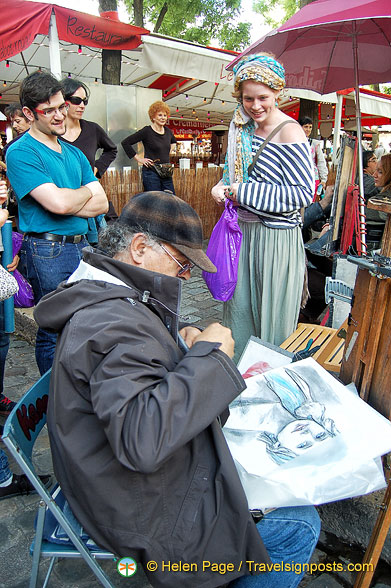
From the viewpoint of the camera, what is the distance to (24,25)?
4.33 metres

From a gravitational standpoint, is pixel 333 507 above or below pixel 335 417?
below

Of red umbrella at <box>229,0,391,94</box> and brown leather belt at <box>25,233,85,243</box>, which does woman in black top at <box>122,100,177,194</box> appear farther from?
brown leather belt at <box>25,233,85,243</box>

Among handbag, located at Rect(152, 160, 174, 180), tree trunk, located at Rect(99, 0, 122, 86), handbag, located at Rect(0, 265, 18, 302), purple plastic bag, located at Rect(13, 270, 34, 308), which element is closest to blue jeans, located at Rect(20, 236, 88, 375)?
handbag, located at Rect(0, 265, 18, 302)

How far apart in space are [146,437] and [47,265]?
1.80m

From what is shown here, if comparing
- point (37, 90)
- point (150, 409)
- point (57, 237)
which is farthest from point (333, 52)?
point (150, 409)

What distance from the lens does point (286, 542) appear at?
4.21 ft

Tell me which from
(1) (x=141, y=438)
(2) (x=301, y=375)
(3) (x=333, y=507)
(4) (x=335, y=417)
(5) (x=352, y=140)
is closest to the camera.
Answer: (1) (x=141, y=438)

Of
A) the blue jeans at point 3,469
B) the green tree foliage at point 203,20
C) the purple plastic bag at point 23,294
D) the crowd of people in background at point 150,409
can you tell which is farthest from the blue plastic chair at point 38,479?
the green tree foliage at point 203,20

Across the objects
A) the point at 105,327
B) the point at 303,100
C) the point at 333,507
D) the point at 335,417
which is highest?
the point at 303,100

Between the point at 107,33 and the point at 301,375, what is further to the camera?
the point at 107,33

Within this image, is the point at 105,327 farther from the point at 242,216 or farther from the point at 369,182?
the point at 369,182

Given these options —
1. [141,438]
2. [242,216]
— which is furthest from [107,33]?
[141,438]

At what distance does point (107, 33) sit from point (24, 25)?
3.20ft

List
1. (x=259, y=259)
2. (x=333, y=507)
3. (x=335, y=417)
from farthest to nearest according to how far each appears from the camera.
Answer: (x=259, y=259)
(x=333, y=507)
(x=335, y=417)
